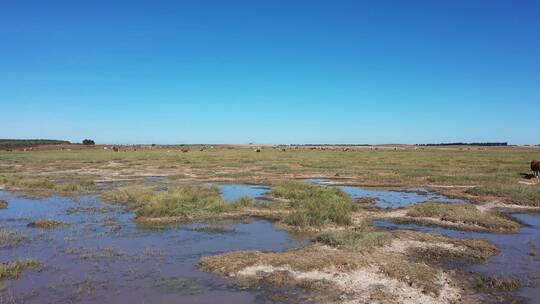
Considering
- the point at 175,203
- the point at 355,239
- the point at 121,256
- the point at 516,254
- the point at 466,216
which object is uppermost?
the point at 175,203

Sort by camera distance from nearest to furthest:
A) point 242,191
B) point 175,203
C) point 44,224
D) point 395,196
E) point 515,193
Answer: point 44,224
point 175,203
point 515,193
point 395,196
point 242,191

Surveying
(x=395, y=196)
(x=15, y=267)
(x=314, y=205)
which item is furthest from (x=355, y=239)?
(x=395, y=196)

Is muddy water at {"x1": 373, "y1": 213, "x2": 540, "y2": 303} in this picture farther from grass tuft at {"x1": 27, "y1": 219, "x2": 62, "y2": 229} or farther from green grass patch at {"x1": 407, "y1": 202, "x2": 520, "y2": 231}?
grass tuft at {"x1": 27, "y1": 219, "x2": 62, "y2": 229}

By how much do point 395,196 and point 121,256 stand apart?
17.5m

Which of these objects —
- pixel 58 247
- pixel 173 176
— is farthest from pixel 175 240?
pixel 173 176

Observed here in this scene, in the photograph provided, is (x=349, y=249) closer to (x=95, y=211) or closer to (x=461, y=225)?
(x=461, y=225)

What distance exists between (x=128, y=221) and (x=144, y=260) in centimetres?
577

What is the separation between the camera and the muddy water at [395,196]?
75.3 ft

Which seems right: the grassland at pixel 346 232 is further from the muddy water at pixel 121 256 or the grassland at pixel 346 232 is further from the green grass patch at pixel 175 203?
the muddy water at pixel 121 256

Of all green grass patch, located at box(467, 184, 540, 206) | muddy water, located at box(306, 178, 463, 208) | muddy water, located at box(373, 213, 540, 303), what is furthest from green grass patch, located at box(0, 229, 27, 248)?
green grass patch, located at box(467, 184, 540, 206)

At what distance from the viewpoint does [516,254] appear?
1293 centimetres

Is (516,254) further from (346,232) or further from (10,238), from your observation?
(10,238)

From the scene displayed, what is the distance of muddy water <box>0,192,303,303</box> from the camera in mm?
9398

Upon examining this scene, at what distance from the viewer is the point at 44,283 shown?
32.7ft
